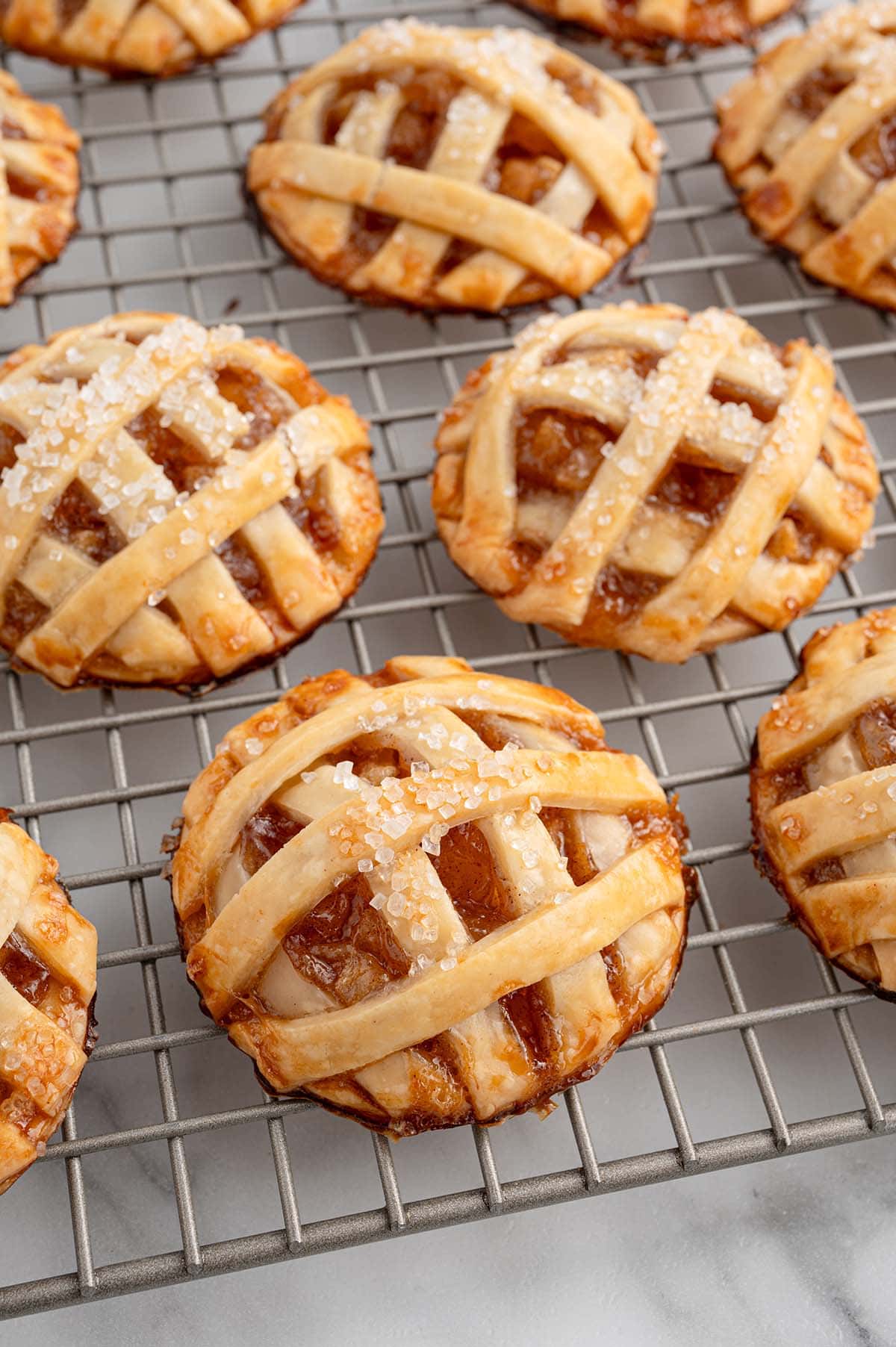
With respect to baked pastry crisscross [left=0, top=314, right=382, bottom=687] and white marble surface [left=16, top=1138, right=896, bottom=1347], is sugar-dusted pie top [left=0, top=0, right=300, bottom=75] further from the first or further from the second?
white marble surface [left=16, top=1138, right=896, bottom=1347]

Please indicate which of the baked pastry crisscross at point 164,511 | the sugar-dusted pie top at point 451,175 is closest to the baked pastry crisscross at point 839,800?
the baked pastry crisscross at point 164,511

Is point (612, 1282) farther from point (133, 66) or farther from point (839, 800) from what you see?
point (133, 66)

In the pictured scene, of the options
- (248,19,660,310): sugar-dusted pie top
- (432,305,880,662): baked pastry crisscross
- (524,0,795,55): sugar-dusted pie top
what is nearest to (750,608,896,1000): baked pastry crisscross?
(432,305,880,662): baked pastry crisscross

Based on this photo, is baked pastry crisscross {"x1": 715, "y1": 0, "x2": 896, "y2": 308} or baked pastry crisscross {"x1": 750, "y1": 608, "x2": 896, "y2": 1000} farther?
baked pastry crisscross {"x1": 715, "y1": 0, "x2": 896, "y2": 308}

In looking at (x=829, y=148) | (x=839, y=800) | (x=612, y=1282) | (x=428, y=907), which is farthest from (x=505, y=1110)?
(x=829, y=148)

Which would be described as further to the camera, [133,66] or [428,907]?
[133,66]

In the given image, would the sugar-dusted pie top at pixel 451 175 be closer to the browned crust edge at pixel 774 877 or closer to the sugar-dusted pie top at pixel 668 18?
the sugar-dusted pie top at pixel 668 18
